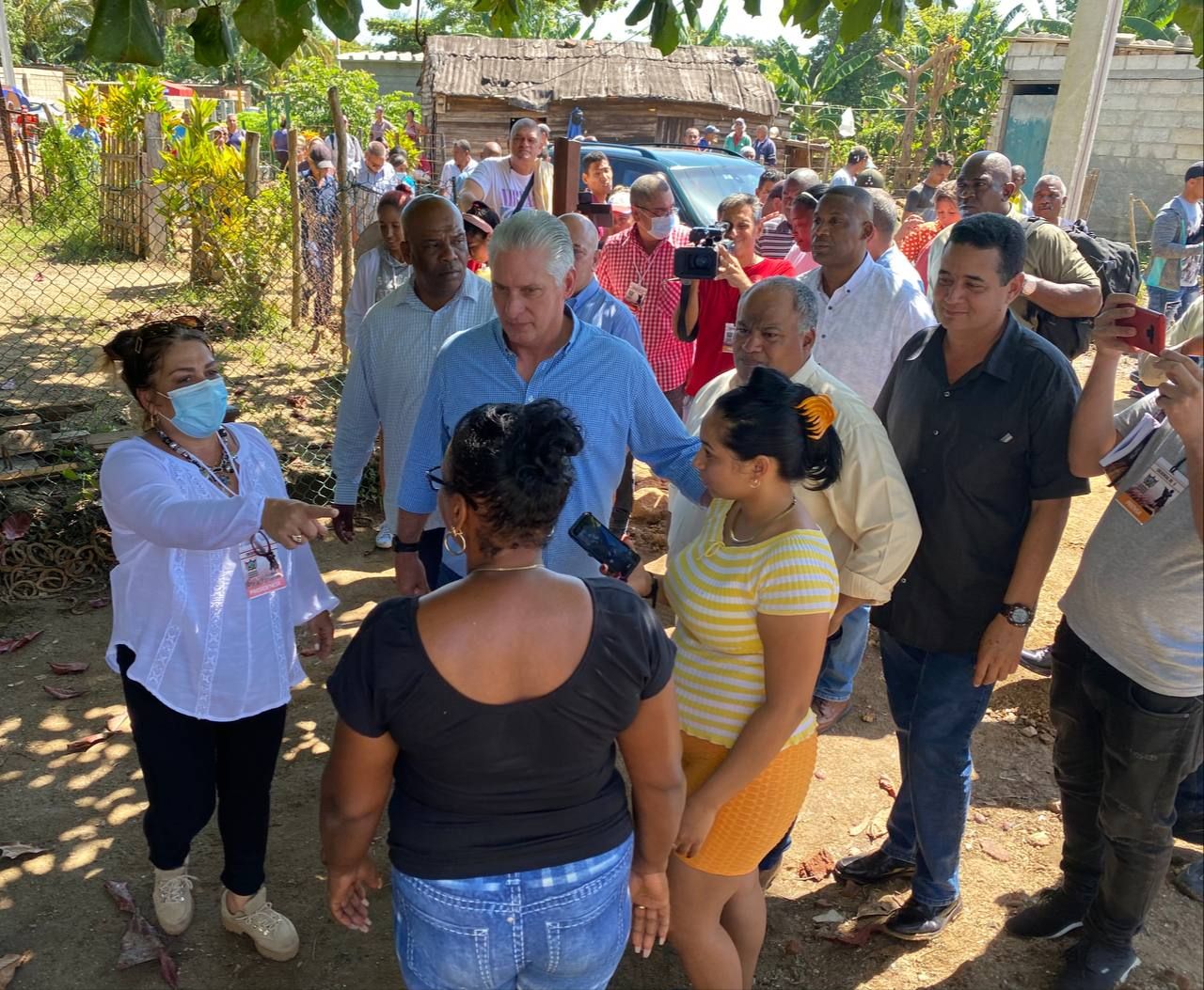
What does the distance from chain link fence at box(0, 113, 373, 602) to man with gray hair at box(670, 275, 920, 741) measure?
190 cm

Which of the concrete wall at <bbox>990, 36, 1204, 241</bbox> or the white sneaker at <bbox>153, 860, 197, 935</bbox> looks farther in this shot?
the concrete wall at <bbox>990, 36, 1204, 241</bbox>

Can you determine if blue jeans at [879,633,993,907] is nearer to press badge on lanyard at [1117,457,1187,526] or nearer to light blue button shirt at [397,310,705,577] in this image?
press badge on lanyard at [1117,457,1187,526]

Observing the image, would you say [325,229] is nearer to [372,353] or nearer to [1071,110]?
[372,353]

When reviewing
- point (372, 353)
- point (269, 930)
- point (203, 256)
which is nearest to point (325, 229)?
point (203, 256)

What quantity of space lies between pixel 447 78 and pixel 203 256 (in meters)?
12.4

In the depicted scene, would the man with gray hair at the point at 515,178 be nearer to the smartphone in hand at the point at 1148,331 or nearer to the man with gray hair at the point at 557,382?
the man with gray hair at the point at 557,382

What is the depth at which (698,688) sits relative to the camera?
2.32 metres

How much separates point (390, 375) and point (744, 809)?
219 centimetres

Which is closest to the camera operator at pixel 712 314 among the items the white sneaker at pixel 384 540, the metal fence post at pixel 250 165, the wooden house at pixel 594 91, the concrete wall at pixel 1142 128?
the white sneaker at pixel 384 540

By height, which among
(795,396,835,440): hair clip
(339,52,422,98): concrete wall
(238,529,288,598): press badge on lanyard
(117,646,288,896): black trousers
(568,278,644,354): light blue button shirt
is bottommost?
(117,646,288,896): black trousers

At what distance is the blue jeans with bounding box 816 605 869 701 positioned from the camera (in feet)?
13.8

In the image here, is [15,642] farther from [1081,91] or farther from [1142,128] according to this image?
[1142,128]

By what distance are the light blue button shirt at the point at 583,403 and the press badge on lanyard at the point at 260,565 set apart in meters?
0.54

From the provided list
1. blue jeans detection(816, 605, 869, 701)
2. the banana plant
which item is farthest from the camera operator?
blue jeans detection(816, 605, 869, 701)
